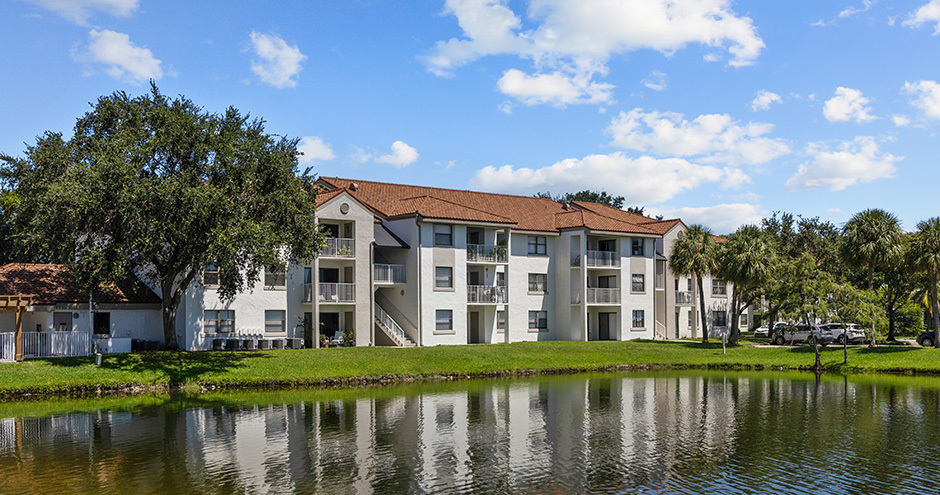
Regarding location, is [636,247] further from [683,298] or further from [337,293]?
[337,293]

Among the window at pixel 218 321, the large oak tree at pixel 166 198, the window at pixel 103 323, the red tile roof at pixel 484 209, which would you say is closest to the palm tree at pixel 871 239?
the red tile roof at pixel 484 209

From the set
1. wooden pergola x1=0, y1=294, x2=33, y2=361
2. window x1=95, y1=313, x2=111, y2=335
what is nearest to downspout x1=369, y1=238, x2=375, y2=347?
window x1=95, y1=313, x2=111, y2=335

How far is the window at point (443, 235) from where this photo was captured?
52500mm

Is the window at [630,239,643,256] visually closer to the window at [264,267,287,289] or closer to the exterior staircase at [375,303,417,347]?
the exterior staircase at [375,303,417,347]

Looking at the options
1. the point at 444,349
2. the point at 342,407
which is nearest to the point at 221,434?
the point at 342,407

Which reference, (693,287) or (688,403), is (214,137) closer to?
(688,403)

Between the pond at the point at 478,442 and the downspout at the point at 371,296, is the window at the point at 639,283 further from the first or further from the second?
the pond at the point at 478,442

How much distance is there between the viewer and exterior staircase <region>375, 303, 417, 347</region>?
50.3 meters

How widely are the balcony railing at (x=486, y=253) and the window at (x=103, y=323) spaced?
2223 centimetres

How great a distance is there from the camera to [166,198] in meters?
35.8

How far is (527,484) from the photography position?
18.8 metres

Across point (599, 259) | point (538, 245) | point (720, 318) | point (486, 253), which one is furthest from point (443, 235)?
point (720, 318)

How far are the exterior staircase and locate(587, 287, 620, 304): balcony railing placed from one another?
14963 millimetres

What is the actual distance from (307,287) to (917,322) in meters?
51.7
